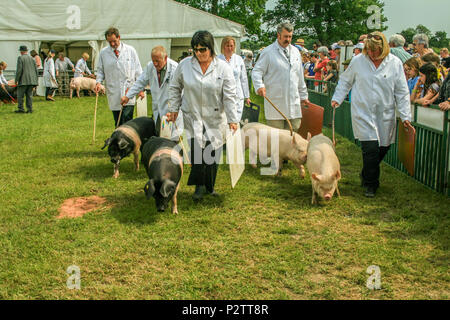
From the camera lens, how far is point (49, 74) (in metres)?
17.6

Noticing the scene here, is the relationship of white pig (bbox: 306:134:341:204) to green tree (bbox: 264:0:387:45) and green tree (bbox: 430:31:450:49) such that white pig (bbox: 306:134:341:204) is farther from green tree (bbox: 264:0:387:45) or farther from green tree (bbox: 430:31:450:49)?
green tree (bbox: 430:31:450:49)

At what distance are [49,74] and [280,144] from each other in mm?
13714

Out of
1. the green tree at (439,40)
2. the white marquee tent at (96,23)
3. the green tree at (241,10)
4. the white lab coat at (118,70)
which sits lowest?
the white lab coat at (118,70)

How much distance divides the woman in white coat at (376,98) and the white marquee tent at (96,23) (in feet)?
53.0

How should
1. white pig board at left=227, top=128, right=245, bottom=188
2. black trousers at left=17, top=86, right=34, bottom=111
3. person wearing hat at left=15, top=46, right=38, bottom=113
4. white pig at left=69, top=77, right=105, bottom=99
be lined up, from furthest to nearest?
1. white pig at left=69, top=77, right=105, bottom=99
2. black trousers at left=17, top=86, right=34, bottom=111
3. person wearing hat at left=15, top=46, right=38, bottom=113
4. white pig board at left=227, top=128, right=245, bottom=188

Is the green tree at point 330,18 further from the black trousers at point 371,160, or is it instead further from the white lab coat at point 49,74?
the black trousers at point 371,160

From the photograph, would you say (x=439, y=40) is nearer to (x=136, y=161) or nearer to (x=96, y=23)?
(x=96, y=23)

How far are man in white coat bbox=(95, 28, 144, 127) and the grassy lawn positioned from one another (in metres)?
1.34

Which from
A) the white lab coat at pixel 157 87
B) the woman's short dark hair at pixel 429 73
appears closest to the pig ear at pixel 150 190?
the white lab coat at pixel 157 87

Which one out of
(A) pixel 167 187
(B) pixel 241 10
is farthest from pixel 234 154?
(B) pixel 241 10

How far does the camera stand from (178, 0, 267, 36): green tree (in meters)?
34.8

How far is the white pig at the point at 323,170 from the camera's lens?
17.5 ft

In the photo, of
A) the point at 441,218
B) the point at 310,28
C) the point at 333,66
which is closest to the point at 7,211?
the point at 441,218

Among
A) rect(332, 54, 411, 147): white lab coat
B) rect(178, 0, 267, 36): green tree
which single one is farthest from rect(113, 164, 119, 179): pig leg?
rect(178, 0, 267, 36): green tree
